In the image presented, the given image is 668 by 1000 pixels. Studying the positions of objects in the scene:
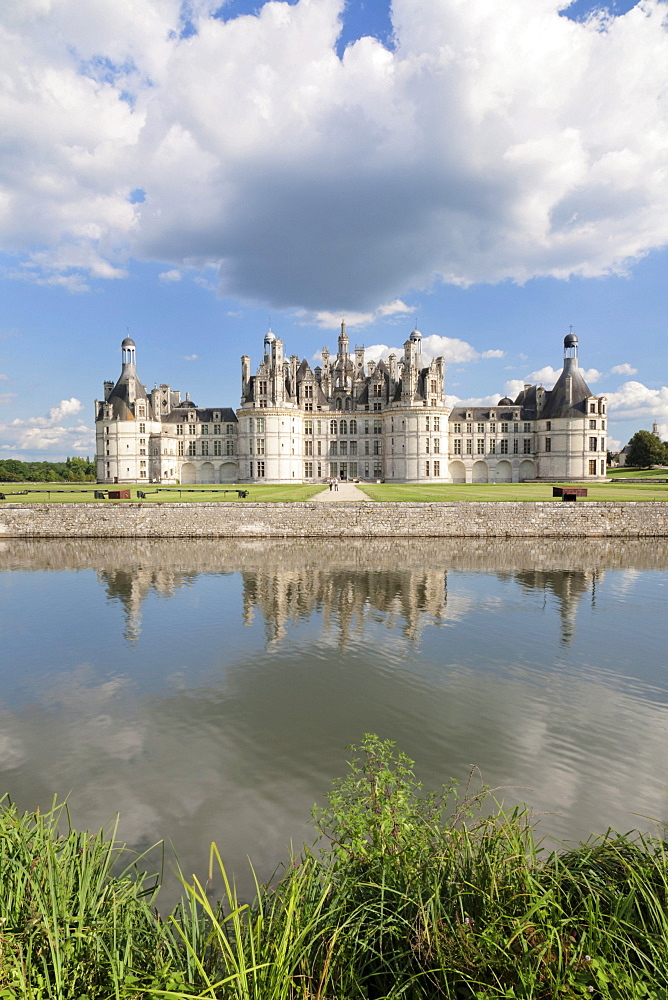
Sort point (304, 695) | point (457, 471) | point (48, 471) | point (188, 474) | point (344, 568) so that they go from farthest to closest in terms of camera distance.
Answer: point (48, 471) < point (188, 474) < point (457, 471) < point (344, 568) < point (304, 695)

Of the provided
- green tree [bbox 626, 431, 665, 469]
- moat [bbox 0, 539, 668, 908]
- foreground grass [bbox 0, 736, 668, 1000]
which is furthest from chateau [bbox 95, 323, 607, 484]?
foreground grass [bbox 0, 736, 668, 1000]

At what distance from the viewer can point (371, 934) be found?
3.56 meters

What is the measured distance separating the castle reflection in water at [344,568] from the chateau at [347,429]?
3846cm

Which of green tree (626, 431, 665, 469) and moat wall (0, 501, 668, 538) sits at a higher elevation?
green tree (626, 431, 665, 469)

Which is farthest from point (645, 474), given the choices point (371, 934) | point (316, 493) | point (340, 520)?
point (371, 934)

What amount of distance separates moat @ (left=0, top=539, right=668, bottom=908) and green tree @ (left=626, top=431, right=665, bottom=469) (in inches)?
2665

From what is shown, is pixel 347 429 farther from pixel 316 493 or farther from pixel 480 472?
pixel 316 493

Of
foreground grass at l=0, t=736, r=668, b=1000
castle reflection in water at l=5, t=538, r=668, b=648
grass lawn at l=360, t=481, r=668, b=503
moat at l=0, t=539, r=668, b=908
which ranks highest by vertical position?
grass lawn at l=360, t=481, r=668, b=503

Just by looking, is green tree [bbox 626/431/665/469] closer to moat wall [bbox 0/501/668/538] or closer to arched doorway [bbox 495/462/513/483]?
arched doorway [bbox 495/462/513/483]

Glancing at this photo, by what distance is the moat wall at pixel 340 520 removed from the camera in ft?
104

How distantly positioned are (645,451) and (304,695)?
3338 inches

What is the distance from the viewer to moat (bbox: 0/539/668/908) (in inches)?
276

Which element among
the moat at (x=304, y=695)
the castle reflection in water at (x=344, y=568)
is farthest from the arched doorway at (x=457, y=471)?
the moat at (x=304, y=695)

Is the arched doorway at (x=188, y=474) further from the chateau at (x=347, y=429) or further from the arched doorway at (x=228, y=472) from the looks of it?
the arched doorway at (x=228, y=472)
